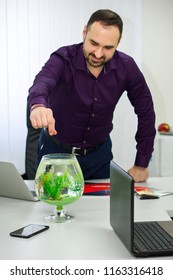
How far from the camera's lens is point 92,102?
2.37m

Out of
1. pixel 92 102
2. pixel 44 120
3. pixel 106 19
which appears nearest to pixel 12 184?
pixel 44 120

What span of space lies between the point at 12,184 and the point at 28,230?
0.43 metres

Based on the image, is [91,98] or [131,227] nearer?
[131,227]

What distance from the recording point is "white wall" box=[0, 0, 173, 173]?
3.44 m

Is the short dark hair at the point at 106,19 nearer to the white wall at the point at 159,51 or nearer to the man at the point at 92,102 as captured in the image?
the man at the point at 92,102

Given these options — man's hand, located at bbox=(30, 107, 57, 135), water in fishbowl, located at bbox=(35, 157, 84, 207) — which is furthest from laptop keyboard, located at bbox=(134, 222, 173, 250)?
man's hand, located at bbox=(30, 107, 57, 135)

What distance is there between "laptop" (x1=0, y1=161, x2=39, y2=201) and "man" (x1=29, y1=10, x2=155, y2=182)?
56 cm

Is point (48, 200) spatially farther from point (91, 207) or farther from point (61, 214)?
point (91, 207)

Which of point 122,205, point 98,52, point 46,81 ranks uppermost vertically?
point 98,52

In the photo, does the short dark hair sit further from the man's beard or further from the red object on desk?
the red object on desk

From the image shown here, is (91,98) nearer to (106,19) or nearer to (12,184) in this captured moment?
(106,19)
